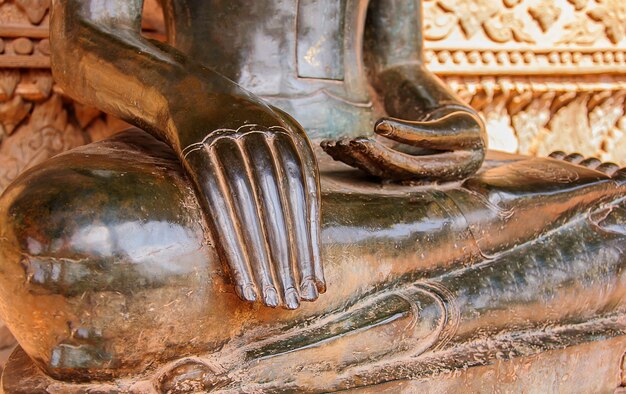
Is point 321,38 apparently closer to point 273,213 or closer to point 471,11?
point 273,213

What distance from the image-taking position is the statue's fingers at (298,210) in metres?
0.86

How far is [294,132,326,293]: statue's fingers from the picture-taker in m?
0.88

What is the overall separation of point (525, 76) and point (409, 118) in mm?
866

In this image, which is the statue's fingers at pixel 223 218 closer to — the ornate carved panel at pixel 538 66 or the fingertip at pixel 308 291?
the fingertip at pixel 308 291

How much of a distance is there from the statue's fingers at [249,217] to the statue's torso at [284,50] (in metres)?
0.48

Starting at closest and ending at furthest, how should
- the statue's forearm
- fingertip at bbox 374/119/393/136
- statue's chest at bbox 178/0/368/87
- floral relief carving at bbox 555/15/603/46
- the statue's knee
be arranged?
the statue's knee < the statue's forearm < fingertip at bbox 374/119/393/136 < statue's chest at bbox 178/0/368/87 < floral relief carving at bbox 555/15/603/46

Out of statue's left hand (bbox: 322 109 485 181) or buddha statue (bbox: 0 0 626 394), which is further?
statue's left hand (bbox: 322 109 485 181)

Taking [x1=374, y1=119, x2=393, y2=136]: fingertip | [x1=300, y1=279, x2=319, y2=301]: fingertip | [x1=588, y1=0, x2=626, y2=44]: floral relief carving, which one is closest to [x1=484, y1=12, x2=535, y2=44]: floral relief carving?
[x1=588, y1=0, x2=626, y2=44]: floral relief carving

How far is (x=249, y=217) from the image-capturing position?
864 millimetres

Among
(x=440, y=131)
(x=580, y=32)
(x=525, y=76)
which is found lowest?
(x=525, y=76)

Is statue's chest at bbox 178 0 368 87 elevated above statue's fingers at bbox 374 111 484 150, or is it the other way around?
statue's chest at bbox 178 0 368 87

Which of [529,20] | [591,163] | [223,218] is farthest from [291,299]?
[529,20]

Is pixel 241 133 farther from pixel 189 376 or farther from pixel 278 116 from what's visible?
pixel 189 376

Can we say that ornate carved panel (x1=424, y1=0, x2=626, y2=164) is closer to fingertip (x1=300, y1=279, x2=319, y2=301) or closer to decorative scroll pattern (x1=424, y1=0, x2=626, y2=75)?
decorative scroll pattern (x1=424, y1=0, x2=626, y2=75)
